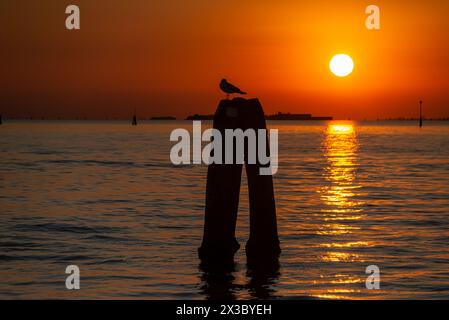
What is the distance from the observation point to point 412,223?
1006 inches

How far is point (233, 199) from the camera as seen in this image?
15391mm

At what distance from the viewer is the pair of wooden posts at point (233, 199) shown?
1518cm

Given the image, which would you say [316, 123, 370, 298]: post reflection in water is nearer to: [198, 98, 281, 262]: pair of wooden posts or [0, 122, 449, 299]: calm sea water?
[0, 122, 449, 299]: calm sea water

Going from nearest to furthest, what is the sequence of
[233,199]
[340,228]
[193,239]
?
1. [233,199]
2. [193,239]
3. [340,228]

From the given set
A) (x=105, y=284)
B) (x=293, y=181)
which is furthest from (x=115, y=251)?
(x=293, y=181)

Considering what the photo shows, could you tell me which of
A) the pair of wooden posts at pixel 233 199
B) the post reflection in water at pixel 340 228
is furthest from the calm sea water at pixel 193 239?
the pair of wooden posts at pixel 233 199

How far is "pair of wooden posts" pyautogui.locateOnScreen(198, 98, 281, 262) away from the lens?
1518 cm

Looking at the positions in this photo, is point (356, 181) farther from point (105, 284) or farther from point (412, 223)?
point (105, 284)

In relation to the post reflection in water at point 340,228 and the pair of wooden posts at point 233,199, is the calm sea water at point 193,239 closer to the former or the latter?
the post reflection in water at point 340,228

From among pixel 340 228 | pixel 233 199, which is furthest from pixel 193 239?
pixel 233 199

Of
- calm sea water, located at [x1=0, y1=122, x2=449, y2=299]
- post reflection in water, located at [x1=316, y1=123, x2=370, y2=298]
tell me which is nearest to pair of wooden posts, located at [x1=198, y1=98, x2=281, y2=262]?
calm sea water, located at [x1=0, y1=122, x2=449, y2=299]

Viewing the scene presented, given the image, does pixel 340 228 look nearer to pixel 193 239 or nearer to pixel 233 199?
pixel 193 239

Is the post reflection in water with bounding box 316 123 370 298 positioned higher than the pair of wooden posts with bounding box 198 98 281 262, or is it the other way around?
the pair of wooden posts with bounding box 198 98 281 262
